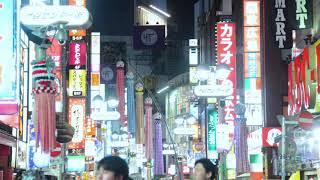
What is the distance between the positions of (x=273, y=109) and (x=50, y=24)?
17180 millimetres

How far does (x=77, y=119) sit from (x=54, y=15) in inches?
861

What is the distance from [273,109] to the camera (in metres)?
27.0

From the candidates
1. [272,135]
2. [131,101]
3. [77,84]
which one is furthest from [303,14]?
[131,101]

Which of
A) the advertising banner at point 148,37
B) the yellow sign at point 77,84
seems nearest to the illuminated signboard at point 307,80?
the yellow sign at point 77,84

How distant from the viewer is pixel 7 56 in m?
13.4

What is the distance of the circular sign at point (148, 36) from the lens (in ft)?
143

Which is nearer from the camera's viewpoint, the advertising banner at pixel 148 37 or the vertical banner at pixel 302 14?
the vertical banner at pixel 302 14

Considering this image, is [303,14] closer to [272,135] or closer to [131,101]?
[272,135]

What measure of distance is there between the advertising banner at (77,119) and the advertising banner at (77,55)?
170 centimetres

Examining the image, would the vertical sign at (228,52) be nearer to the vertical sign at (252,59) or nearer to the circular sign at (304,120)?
the vertical sign at (252,59)

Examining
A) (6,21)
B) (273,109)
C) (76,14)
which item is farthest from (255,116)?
(76,14)

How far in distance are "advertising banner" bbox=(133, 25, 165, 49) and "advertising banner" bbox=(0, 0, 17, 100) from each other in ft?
94.1

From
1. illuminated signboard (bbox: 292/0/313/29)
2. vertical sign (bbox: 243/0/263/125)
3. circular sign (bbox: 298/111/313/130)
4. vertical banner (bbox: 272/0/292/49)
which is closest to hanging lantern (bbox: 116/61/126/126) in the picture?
vertical sign (bbox: 243/0/263/125)

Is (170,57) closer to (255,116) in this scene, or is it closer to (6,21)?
(255,116)
